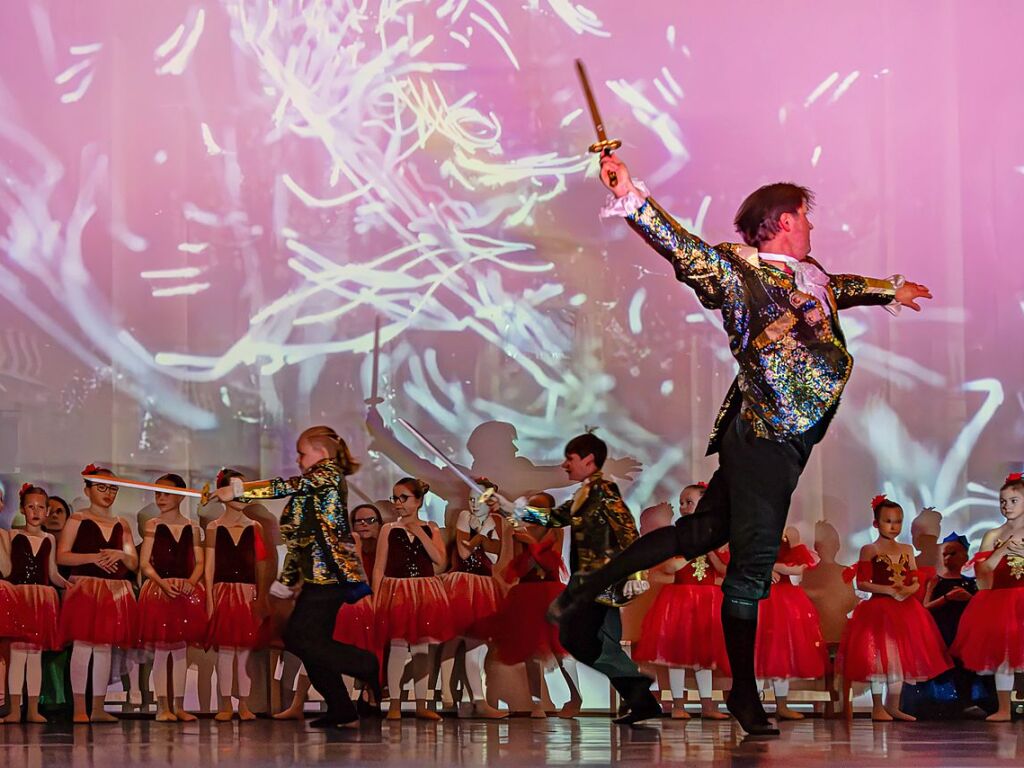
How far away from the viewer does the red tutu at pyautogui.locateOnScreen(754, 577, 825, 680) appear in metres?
6.22

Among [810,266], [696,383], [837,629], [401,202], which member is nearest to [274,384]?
[401,202]

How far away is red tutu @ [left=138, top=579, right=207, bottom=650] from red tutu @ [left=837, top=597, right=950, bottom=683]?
2.98 meters

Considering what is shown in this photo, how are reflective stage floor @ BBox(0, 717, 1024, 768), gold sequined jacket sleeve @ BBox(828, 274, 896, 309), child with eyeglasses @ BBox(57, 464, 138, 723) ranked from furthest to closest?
child with eyeglasses @ BBox(57, 464, 138, 723), gold sequined jacket sleeve @ BBox(828, 274, 896, 309), reflective stage floor @ BBox(0, 717, 1024, 768)

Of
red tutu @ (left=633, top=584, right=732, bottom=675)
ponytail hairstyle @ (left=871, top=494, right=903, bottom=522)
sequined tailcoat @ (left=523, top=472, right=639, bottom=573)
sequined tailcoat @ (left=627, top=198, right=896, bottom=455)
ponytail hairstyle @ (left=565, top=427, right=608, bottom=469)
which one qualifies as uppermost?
sequined tailcoat @ (left=627, top=198, right=896, bottom=455)

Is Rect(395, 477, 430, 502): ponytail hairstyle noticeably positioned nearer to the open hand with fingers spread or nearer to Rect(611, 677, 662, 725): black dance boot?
Rect(611, 677, 662, 725): black dance boot

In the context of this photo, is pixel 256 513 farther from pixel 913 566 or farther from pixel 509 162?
pixel 913 566

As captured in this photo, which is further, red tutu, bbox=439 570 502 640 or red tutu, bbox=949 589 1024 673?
red tutu, bbox=439 570 502 640

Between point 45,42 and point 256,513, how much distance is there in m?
2.71

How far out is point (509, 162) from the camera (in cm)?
725

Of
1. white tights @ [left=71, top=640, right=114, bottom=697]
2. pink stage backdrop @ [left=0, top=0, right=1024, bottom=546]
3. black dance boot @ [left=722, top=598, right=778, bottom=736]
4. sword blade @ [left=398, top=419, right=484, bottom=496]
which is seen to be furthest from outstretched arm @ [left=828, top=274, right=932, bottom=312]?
white tights @ [left=71, top=640, right=114, bottom=697]

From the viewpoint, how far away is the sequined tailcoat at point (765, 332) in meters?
3.61

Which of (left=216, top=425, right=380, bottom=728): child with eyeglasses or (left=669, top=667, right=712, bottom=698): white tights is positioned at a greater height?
(left=216, top=425, right=380, bottom=728): child with eyeglasses

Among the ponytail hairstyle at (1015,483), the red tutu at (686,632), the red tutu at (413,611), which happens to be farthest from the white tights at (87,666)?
the ponytail hairstyle at (1015,483)

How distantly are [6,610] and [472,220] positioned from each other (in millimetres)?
2949
